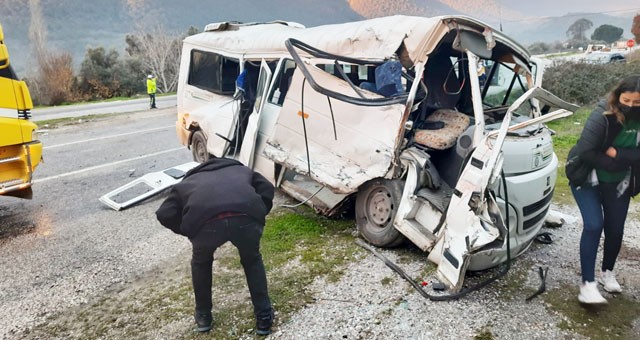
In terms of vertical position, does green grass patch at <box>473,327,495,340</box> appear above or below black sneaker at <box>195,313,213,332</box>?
above

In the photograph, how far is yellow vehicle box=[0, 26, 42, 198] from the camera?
5184 mm

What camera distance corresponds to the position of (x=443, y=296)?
3.61m

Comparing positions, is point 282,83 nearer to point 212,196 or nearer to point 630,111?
point 212,196

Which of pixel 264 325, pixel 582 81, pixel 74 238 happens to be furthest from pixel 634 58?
pixel 74 238

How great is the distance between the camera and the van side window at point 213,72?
6.75 m

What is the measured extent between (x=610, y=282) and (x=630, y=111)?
139 centimetres

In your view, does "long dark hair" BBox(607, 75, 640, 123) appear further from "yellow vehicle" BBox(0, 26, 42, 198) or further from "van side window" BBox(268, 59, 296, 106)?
"yellow vehicle" BBox(0, 26, 42, 198)

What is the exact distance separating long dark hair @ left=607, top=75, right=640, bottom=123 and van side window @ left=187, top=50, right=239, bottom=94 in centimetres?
467

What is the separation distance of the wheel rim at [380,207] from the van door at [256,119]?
167 cm

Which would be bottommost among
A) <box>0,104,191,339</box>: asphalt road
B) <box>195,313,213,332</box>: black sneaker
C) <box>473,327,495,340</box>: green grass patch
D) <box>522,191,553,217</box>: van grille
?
<box>0,104,191,339</box>: asphalt road

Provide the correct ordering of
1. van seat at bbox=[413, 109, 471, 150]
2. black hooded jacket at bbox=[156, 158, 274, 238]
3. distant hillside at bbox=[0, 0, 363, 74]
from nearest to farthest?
black hooded jacket at bbox=[156, 158, 274, 238] → van seat at bbox=[413, 109, 471, 150] → distant hillside at bbox=[0, 0, 363, 74]

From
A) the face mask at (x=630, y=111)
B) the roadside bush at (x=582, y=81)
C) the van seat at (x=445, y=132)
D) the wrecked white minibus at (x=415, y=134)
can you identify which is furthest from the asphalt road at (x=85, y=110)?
the face mask at (x=630, y=111)

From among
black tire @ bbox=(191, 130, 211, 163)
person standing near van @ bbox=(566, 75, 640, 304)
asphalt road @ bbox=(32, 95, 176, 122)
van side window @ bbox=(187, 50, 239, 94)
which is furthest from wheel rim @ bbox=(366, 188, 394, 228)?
asphalt road @ bbox=(32, 95, 176, 122)

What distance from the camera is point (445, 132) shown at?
4.24 meters
